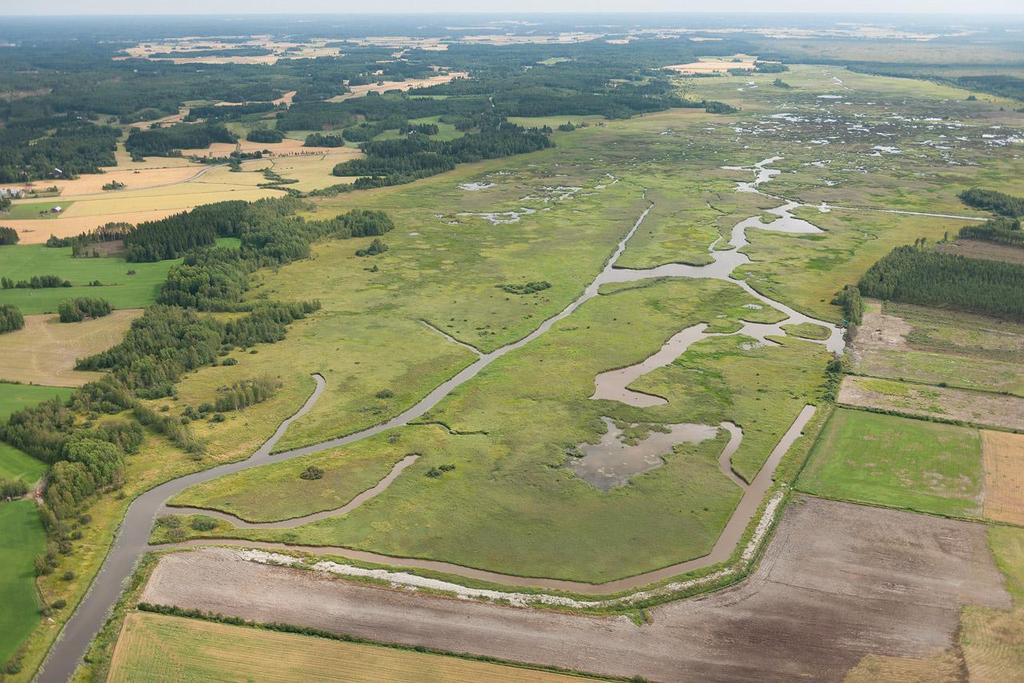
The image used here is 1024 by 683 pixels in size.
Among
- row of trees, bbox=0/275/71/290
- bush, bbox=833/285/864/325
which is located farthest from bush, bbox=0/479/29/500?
bush, bbox=833/285/864/325

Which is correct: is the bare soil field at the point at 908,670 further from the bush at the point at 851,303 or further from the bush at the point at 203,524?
the bush at the point at 851,303

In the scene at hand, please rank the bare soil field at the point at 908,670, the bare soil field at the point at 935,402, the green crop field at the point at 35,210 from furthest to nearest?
the green crop field at the point at 35,210 → the bare soil field at the point at 935,402 → the bare soil field at the point at 908,670

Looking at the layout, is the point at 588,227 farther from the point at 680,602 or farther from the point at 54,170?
the point at 54,170

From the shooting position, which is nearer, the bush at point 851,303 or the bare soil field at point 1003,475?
the bare soil field at point 1003,475

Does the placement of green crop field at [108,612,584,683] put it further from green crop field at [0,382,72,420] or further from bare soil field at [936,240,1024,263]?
bare soil field at [936,240,1024,263]

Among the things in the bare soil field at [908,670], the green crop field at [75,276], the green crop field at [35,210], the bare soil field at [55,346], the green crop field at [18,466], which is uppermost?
the green crop field at [35,210]

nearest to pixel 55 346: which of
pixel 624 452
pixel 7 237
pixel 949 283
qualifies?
pixel 7 237

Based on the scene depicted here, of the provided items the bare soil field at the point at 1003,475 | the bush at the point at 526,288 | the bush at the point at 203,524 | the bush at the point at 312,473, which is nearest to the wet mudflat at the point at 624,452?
the bush at the point at 312,473
